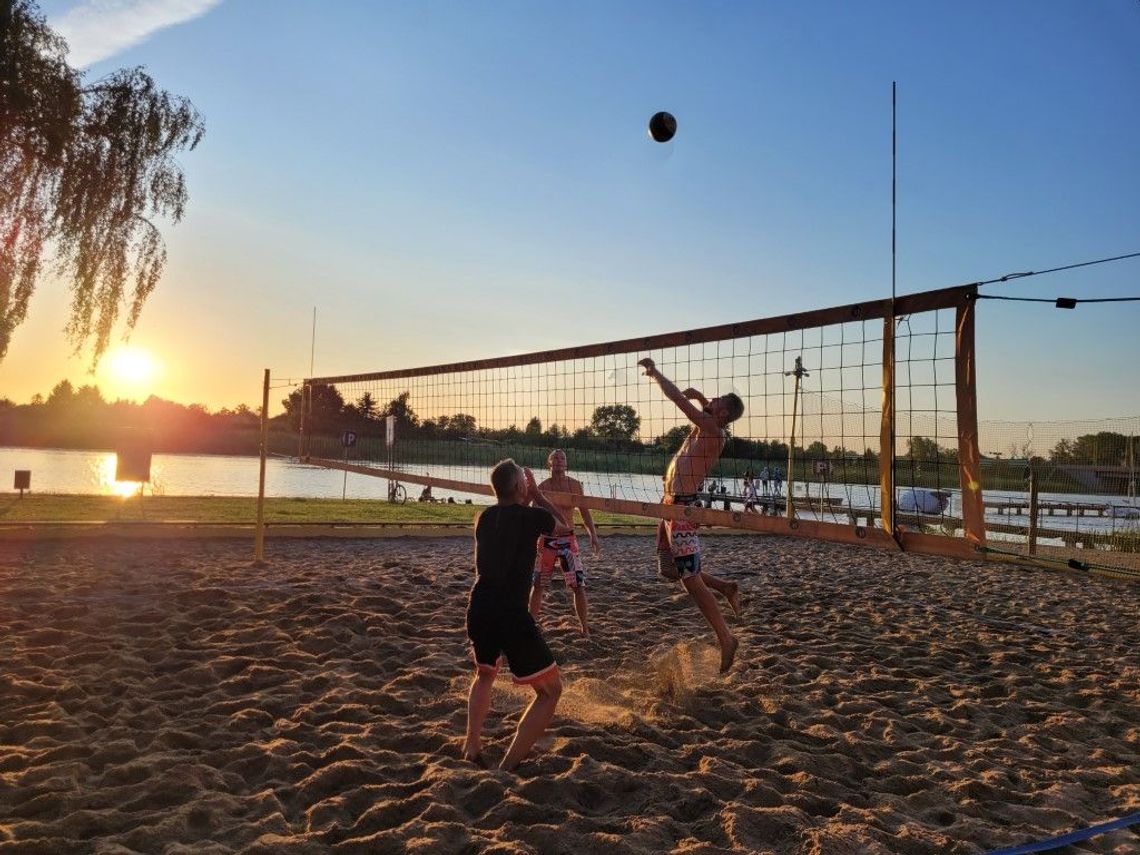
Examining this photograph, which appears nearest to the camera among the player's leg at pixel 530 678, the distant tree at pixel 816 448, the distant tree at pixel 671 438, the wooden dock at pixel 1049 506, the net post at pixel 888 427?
the player's leg at pixel 530 678

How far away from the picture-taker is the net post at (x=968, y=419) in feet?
12.0

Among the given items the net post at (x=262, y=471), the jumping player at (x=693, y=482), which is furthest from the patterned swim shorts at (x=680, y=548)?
the net post at (x=262, y=471)

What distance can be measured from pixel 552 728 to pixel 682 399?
6.68ft

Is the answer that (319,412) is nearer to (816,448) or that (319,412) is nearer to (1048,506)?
(816,448)

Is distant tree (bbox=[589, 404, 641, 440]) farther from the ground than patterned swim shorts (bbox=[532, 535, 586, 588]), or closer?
farther from the ground

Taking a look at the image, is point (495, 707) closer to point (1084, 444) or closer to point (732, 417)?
point (732, 417)

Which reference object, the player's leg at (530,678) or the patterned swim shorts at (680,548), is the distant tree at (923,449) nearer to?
the patterned swim shorts at (680,548)

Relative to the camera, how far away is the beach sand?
2787mm

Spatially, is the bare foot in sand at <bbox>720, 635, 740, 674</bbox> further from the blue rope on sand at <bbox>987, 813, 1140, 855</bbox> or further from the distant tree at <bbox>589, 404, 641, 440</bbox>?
the distant tree at <bbox>589, 404, 641, 440</bbox>

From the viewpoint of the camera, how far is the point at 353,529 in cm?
1095

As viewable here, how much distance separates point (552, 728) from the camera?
376 cm

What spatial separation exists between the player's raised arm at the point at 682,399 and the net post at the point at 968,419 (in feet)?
4.75

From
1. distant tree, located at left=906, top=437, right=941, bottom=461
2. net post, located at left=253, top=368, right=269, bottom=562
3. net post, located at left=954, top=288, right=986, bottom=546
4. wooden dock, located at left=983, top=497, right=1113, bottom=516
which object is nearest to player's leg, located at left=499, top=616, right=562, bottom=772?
net post, located at left=954, top=288, right=986, bottom=546

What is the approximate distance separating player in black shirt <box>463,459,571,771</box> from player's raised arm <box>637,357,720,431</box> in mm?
1492
